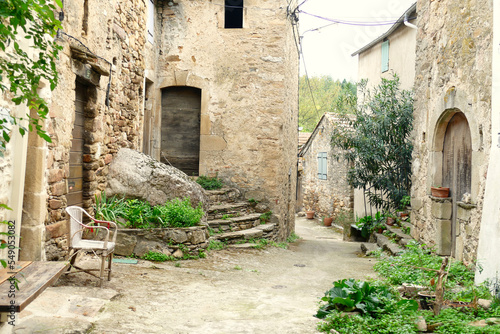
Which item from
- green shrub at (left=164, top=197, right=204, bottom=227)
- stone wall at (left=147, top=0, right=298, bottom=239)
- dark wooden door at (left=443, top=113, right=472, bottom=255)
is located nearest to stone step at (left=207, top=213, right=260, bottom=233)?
stone wall at (left=147, top=0, right=298, bottom=239)

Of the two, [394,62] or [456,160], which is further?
[394,62]

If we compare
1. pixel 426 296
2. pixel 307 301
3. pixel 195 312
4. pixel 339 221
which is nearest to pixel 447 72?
pixel 426 296

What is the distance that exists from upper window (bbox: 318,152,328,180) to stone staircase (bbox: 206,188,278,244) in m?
8.65

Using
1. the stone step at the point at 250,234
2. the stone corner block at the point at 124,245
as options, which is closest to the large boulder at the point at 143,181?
the stone corner block at the point at 124,245

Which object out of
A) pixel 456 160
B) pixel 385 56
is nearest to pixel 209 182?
pixel 456 160

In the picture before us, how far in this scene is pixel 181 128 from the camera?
952 cm

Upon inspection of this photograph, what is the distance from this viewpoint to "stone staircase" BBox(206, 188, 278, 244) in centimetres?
760

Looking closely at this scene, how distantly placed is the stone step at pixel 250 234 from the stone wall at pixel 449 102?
8.83 feet

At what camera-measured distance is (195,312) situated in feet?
12.4

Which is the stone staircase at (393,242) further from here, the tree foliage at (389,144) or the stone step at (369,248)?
the tree foliage at (389,144)

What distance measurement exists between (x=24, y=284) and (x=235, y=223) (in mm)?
5543

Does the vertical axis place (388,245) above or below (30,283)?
below

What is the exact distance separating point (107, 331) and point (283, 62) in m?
6.99

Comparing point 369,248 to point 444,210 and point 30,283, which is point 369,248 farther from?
point 30,283
